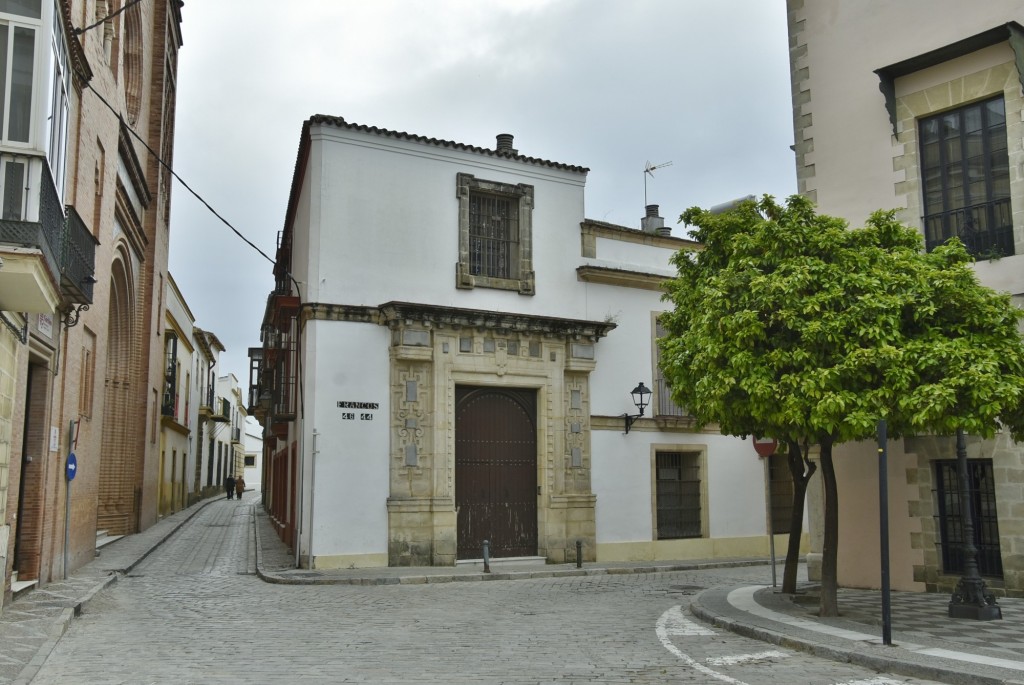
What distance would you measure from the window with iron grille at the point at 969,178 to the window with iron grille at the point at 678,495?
27.6 feet

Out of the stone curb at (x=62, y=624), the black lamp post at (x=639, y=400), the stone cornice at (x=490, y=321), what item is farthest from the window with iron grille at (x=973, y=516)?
the stone curb at (x=62, y=624)

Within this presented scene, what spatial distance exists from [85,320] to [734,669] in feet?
42.0

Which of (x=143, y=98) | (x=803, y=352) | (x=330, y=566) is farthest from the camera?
(x=143, y=98)

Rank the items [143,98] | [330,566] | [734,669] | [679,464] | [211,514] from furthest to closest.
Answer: [211,514] → [143,98] → [679,464] → [330,566] → [734,669]

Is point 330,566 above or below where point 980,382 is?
below

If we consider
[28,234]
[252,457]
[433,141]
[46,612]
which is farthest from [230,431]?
[28,234]

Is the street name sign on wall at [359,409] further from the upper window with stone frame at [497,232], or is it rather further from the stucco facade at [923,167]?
the stucco facade at [923,167]

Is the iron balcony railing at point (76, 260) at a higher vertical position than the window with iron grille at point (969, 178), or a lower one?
lower

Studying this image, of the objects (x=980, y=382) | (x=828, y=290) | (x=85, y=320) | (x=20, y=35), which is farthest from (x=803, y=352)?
(x=85, y=320)

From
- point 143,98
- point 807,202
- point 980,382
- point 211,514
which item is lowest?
point 211,514

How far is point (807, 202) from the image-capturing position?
35.5 ft

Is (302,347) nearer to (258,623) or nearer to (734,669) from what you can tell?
(258,623)

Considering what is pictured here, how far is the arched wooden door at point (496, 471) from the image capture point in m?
17.6

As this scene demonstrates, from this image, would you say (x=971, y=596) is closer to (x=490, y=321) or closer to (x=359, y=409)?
(x=490, y=321)
